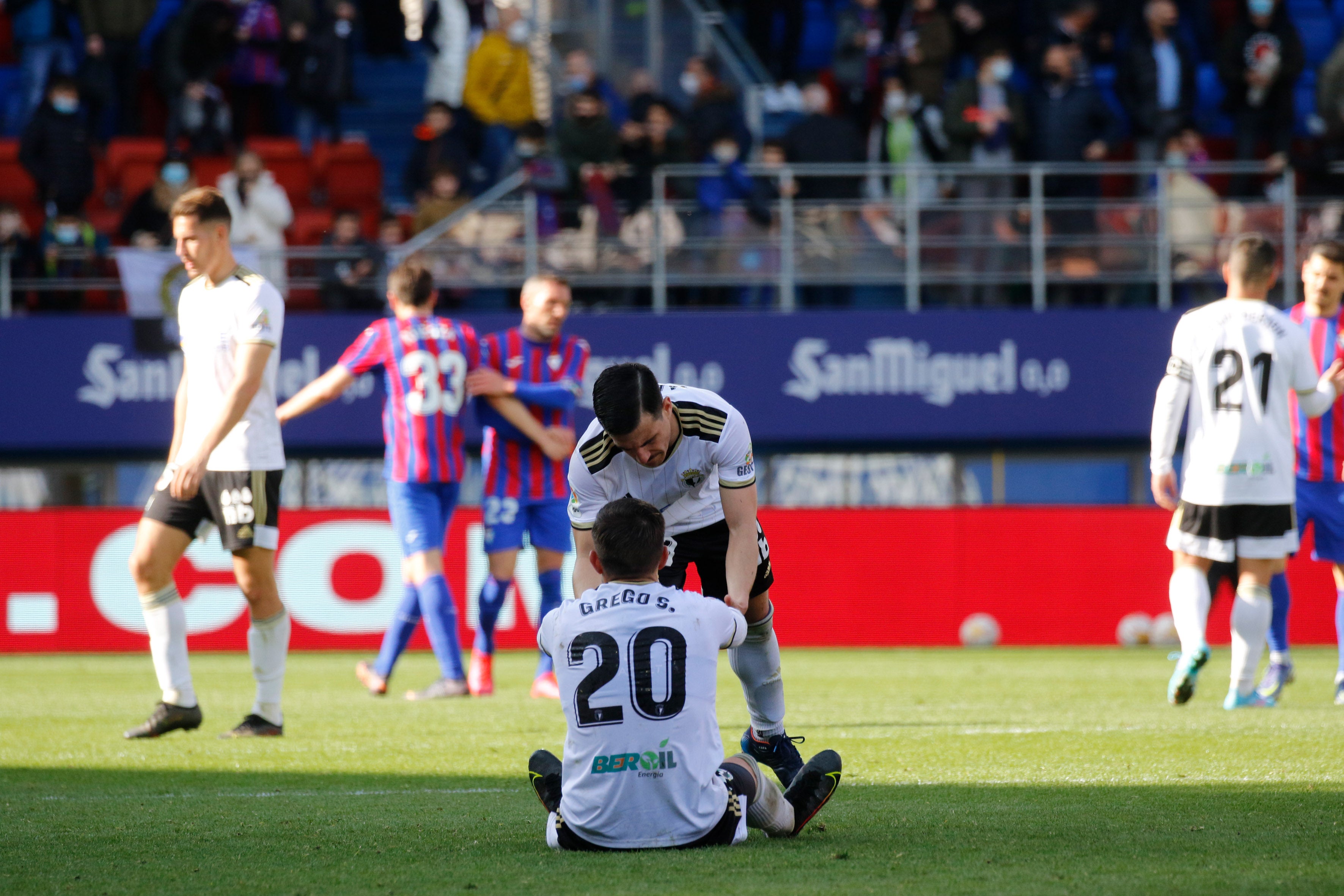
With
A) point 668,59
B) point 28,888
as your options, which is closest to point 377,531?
point 668,59

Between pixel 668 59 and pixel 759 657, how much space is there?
1241 cm

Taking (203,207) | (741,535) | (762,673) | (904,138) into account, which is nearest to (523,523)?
(203,207)

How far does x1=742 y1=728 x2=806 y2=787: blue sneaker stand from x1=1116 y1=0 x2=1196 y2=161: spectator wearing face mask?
1210cm

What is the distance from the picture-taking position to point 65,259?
14.7 m

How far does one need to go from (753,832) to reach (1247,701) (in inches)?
150

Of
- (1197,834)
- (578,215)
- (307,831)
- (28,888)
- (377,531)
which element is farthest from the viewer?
(578,215)

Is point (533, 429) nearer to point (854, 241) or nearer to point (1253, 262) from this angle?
point (1253, 262)

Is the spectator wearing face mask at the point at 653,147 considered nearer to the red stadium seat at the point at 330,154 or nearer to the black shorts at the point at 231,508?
the red stadium seat at the point at 330,154

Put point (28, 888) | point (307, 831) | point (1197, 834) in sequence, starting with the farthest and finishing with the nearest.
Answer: point (307, 831), point (1197, 834), point (28, 888)

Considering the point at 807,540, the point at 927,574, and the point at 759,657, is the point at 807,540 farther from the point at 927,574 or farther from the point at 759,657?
the point at 759,657

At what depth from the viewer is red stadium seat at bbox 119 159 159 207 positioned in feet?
52.6

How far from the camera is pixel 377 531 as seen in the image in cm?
1291

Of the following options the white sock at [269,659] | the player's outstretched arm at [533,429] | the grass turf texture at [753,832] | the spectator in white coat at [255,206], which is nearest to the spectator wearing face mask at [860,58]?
the spectator in white coat at [255,206]

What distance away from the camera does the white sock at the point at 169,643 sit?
21.6ft
